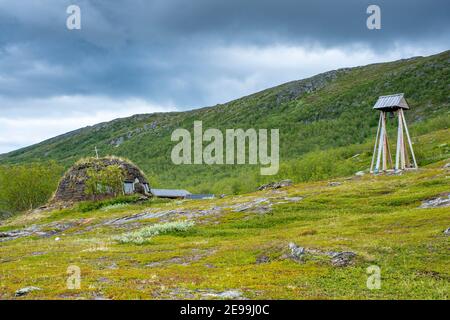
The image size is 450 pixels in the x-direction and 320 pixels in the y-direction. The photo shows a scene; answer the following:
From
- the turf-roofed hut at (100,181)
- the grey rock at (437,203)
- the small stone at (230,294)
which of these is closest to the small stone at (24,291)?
the small stone at (230,294)

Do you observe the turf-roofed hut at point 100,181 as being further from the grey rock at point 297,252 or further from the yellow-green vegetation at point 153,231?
the grey rock at point 297,252

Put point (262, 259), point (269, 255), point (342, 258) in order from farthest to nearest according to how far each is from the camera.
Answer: point (269, 255)
point (262, 259)
point (342, 258)

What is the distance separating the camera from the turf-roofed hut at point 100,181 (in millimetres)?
88000

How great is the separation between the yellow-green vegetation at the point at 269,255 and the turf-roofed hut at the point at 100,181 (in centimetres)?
3303

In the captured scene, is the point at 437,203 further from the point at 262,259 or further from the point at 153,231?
the point at 153,231

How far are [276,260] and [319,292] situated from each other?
839 centimetres

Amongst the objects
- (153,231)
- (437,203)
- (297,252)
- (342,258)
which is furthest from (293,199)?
(342,258)

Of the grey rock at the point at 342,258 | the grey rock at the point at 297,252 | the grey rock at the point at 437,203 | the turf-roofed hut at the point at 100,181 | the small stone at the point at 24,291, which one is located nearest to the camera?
the small stone at the point at 24,291

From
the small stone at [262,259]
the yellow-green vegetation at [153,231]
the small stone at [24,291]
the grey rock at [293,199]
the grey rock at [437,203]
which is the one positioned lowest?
the yellow-green vegetation at [153,231]

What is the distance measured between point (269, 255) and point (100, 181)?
219 ft

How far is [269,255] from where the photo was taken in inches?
1075

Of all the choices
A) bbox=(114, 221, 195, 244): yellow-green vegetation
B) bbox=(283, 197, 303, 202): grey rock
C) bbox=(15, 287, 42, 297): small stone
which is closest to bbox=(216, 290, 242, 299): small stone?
bbox=(15, 287, 42, 297): small stone

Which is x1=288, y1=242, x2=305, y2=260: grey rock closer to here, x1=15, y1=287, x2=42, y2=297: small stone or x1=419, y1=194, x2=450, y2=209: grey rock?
x1=15, y1=287, x2=42, y2=297: small stone

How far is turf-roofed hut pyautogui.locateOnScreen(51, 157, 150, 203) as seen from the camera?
289 feet
